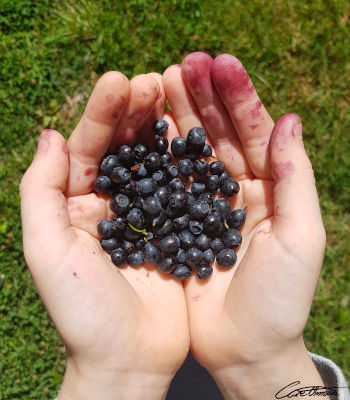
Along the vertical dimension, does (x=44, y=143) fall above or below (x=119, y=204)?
above

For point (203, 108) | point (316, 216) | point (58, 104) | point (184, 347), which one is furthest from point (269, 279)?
point (58, 104)

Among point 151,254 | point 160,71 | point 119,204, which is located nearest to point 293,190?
point 151,254

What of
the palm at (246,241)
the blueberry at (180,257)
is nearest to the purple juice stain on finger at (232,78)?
the palm at (246,241)

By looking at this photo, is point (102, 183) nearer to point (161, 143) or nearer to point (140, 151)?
point (140, 151)

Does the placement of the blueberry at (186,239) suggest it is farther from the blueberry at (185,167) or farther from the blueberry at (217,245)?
the blueberry at (185,167)

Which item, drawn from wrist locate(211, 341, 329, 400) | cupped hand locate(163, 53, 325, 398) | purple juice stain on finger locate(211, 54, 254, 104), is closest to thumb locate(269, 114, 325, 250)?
cupped hand locate(163, 53, 325, 398)
